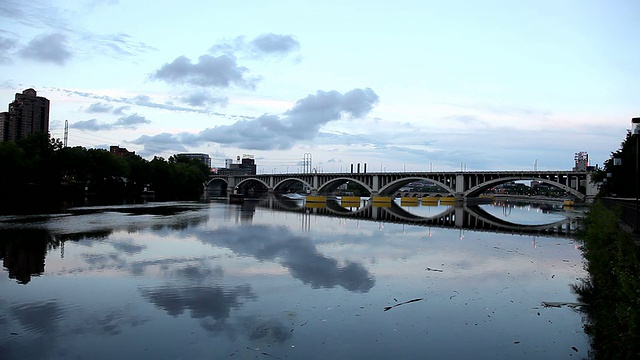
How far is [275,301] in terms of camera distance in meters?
13.5

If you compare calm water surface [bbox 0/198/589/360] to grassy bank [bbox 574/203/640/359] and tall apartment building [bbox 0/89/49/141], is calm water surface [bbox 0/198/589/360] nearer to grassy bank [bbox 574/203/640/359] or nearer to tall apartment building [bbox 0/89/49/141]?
grassy bank [bbox 574/203/640/359]

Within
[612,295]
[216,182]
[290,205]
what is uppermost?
[216,182]

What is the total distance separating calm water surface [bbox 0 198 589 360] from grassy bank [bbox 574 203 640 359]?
1.79 ft

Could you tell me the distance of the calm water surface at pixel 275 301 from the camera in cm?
989

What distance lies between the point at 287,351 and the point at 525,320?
6909mm

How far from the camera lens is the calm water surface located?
9.89 m

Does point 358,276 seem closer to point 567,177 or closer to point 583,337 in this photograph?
point 583,337

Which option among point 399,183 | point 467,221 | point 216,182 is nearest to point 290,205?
point 467,221

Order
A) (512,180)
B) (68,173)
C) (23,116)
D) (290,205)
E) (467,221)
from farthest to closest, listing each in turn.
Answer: (23,116) < (512,180) < (68,173) < (290,205) < (467,221)

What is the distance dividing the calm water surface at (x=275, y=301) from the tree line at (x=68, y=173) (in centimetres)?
5607

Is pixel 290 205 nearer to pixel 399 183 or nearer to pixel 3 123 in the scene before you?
pixel 399 183

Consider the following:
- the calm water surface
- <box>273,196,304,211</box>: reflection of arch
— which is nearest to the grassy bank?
the calm water surface

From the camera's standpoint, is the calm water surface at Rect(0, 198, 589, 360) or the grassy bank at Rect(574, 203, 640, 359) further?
the calm water surface at Rect(0, 198, 589, 360)

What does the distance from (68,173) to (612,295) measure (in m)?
96.2
